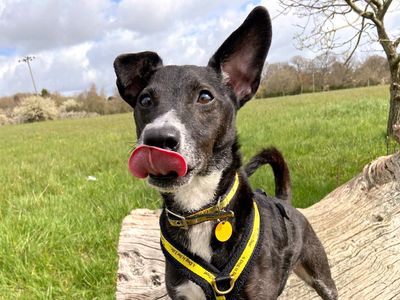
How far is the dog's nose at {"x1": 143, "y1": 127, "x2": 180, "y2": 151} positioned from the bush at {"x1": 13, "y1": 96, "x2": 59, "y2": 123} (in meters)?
63.8

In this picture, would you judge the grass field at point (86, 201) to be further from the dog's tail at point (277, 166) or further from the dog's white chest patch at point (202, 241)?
the dog's white chest patch at point (202, 241)

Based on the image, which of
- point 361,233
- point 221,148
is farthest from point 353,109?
point 221,148

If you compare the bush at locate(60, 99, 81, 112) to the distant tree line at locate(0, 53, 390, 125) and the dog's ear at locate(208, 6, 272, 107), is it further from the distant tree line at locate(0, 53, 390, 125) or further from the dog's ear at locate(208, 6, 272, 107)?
the dog's ear at locate(208, 6, 272, 107)

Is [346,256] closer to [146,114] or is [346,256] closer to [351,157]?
[146,114]

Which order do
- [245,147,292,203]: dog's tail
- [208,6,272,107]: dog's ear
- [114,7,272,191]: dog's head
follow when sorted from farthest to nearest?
1. [245,147,292,203]: dog's tail
2. [208,6,272,107]: dog's ear
3. [114,7,272,191]: dog's head

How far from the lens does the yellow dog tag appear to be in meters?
2.56

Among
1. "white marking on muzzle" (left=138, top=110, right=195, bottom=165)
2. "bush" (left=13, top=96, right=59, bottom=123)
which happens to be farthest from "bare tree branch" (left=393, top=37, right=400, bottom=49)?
"bush" (left=13, top=96, right=59, bottom=123)

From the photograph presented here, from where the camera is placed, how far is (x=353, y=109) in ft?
48.1

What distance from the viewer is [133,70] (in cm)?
291

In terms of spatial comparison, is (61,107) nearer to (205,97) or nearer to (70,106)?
(70,106)

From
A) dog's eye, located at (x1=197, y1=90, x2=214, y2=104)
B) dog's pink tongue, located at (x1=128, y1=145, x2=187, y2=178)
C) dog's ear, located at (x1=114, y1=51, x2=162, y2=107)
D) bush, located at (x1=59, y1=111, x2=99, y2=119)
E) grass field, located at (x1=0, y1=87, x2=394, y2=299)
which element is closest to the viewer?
dog's pink tongue, located at (x1=128, y1=145, x2=187, y2=178)

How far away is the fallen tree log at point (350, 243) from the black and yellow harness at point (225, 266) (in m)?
1.34

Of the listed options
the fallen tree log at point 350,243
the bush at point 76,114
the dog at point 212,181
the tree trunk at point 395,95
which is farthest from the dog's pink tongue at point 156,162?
the bush at point 76,114

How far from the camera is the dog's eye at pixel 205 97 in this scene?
8.31 ft
